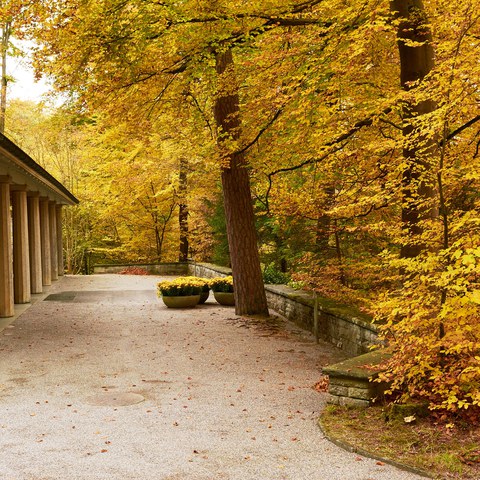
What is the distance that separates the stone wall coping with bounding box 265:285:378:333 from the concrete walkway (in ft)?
2.20

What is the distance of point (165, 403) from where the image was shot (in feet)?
22.6

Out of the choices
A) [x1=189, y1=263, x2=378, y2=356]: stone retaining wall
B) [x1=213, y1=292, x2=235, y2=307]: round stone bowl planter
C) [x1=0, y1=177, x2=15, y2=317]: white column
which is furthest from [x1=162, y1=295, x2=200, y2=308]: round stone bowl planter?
[x1=0, y1=177, x2=15, y2=317]: white column

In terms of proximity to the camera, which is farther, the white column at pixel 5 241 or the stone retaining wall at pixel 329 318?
the white column at pixel 5 241

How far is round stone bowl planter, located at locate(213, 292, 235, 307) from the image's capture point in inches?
634

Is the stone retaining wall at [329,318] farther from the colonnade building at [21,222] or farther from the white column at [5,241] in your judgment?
the white column at [5,241]

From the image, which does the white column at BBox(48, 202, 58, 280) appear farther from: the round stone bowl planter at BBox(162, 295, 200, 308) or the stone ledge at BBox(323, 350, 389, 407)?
the stone ledge at BBox(323, 350, 389, 407)

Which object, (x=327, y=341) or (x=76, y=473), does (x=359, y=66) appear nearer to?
(x=327, y=341)

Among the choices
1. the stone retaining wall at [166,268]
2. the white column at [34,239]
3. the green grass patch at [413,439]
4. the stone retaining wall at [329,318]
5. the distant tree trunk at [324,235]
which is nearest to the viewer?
the green grass patch at [413,439]

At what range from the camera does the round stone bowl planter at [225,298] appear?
16109mm

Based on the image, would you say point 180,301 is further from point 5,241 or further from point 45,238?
point 45,238

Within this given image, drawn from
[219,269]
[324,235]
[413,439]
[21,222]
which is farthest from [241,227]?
[413,439]

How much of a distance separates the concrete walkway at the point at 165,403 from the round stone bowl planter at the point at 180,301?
2.33 m

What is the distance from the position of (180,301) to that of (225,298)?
1255 millimetres

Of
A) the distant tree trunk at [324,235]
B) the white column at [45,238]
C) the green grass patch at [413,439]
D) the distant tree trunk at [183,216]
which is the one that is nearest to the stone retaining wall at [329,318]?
the distant tree trunk at [324,235]
